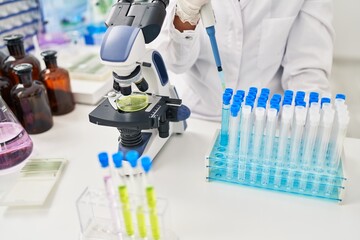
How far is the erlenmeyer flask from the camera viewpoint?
99 cm

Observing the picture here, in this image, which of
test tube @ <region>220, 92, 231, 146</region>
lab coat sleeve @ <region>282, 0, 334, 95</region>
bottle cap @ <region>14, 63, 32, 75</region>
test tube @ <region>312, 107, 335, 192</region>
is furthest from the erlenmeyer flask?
lab coat sleeve @ <region>282, 0, 334, 95</region>

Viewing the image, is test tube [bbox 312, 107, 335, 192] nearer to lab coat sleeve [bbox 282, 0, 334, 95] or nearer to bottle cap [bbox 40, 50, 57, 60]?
lab coat sleeve [bbox 282, 0, 334, 95]

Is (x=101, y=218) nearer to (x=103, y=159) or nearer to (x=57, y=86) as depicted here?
(x=103, y=159)

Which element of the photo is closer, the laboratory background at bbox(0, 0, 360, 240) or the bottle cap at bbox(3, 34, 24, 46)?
the laboratory background at bbox(0, 0, 360, 240)

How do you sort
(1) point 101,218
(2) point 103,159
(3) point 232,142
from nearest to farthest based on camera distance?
(2) point 103,159
(1) point 101,218
(3) point 232,142

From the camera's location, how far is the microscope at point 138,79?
0.78 meters

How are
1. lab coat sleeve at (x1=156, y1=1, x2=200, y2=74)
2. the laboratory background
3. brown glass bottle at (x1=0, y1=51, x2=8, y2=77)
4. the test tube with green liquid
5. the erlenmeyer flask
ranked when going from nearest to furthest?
the test tube with green liquid < the laboratory background < the erlenmeyer flask < lab coat sleeve at (x1=156, y1=1, x2=200, y2=74) < brown glass bottle at (x1=0, y1=51, x2=8, y2=77)

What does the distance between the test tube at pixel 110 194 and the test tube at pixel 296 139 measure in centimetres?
42

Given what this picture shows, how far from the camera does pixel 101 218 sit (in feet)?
2.68

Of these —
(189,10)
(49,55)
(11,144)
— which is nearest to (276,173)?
(189,10)

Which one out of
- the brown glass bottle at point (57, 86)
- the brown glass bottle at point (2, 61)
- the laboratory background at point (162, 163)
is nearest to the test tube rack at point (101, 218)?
the laboratory background at point (162, 163)

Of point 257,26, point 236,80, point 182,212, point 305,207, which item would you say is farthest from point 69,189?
point 257,26

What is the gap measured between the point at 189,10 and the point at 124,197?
531 mm

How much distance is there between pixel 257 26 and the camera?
129 cm
